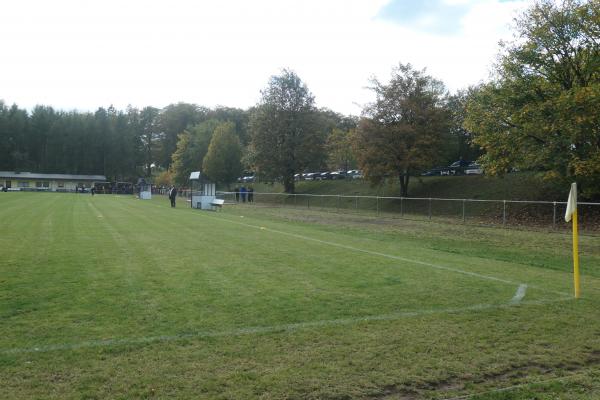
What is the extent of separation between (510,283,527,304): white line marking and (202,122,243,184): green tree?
185ft

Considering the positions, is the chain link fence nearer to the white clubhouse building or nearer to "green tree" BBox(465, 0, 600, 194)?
"green tree" BBox(465, 0, 600, 194)

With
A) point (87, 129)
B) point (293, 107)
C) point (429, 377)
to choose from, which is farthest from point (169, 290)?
point (87, 129)

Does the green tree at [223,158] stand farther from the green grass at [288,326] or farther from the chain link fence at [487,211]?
the green grass at [288,326]

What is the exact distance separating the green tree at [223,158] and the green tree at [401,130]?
29260 millimetres

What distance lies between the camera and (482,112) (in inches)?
1059

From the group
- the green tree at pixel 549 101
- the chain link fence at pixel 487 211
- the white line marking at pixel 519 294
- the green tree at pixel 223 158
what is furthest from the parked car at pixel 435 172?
the white line marking at pixel 519 294

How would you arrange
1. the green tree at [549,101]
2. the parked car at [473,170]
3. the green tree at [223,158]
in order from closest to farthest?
the green tree at [549,101]
the parked car at [473,170]
the green tree at [223,158]

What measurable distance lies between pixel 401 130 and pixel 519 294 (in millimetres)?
28025

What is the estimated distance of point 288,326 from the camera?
19.6 ft

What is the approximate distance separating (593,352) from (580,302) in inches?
104

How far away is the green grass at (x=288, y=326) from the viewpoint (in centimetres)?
430

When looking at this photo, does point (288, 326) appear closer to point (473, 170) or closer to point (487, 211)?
point (487, 211)

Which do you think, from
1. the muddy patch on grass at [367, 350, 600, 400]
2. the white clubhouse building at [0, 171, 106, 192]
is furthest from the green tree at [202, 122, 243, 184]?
the muddy patch on grass at [367, 350, 600, 400]

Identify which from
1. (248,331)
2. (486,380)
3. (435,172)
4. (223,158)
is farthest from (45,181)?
(486,380)
